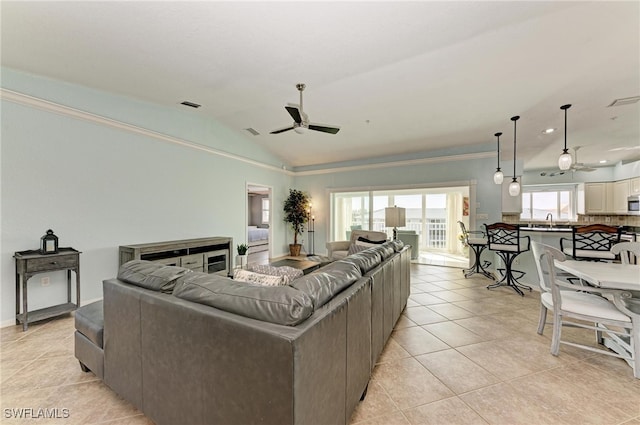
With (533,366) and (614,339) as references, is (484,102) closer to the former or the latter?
(614,339)

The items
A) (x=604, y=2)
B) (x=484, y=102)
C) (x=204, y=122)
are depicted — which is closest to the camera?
(x=604, y=2)

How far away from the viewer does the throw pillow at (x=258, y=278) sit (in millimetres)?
1674

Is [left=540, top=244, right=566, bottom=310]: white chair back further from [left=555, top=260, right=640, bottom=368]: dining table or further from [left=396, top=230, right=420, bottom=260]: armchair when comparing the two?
[left=396, top=230, right=420, bottom=260]: armchair

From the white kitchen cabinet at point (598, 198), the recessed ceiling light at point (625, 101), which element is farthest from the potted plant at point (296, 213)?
the white kitchen cabinet at point (598, 198)

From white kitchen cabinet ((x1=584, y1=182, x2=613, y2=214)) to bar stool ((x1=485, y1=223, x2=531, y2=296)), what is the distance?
544 centimetres

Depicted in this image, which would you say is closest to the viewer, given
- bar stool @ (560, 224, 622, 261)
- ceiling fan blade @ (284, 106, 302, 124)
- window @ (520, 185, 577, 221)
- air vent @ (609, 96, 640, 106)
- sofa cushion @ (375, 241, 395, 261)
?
sofa cushion @ (375, 241, 395, 261)

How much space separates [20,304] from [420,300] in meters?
5.13

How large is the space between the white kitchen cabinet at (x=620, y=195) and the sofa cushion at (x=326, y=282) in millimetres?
9383

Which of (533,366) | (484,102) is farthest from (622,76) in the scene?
(533,366)

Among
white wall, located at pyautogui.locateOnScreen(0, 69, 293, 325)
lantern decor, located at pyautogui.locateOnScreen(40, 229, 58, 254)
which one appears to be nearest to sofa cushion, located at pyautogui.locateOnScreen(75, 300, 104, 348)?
lantern decor, located at pyautogui.locateOnScreen(40, 229, 58, 254)

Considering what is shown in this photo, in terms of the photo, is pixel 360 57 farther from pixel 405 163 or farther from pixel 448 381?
pixel 405 163

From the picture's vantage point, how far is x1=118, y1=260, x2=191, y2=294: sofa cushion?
1.52m

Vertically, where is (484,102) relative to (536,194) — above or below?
above

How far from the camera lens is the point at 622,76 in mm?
3172
